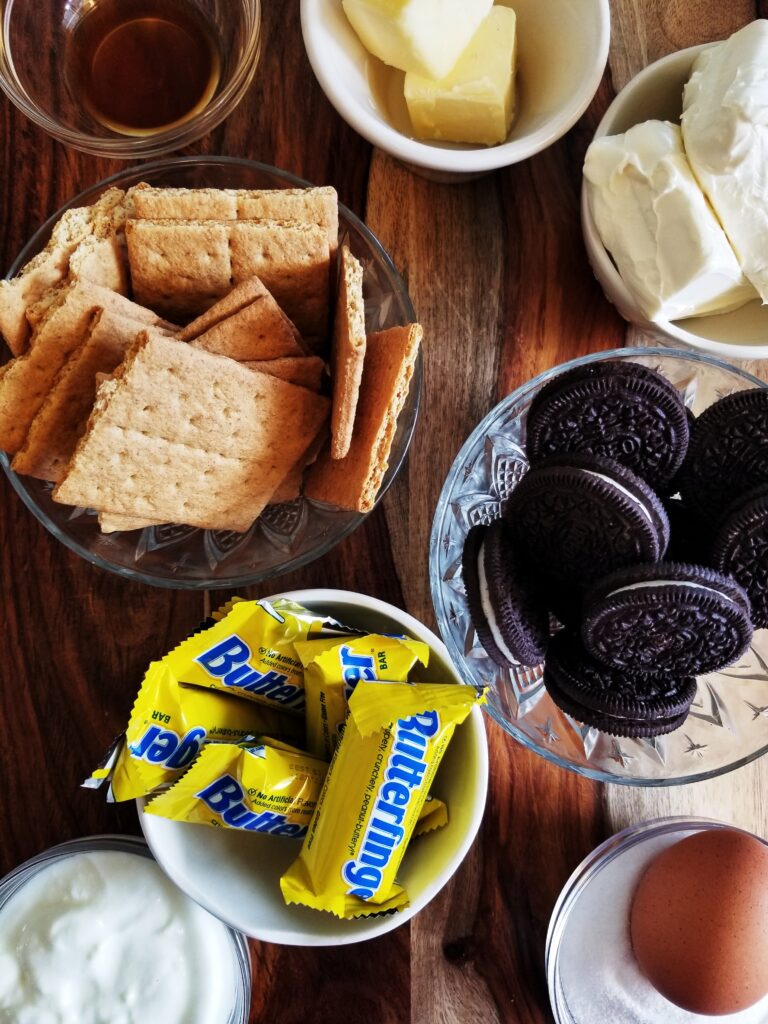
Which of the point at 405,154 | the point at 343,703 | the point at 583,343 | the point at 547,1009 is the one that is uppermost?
the point at 405,154

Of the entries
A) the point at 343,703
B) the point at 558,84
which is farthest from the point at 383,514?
the point at 558,84

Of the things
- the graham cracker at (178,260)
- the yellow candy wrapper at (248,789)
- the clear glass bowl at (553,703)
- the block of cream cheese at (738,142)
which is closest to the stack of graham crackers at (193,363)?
the graham cracker at (178,260)

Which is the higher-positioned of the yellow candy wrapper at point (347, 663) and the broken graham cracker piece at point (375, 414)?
the broken graham cracker piece at point (375, 414)

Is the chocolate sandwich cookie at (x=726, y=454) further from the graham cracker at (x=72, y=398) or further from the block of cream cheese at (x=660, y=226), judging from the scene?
the graham cracker at (x=72, y=398)

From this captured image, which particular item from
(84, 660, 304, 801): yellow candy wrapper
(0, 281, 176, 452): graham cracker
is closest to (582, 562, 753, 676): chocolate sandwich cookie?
(84, 660, 304, 801): yellow candy wrapper

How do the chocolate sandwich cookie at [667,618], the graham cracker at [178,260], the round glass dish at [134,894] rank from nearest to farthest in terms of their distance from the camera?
the chocolate sandwich cookie at [667,618] < the graham cracker at [178,260] < the round glass dish at [134,894]

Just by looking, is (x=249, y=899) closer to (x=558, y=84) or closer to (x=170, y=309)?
(x=170, y=309)
